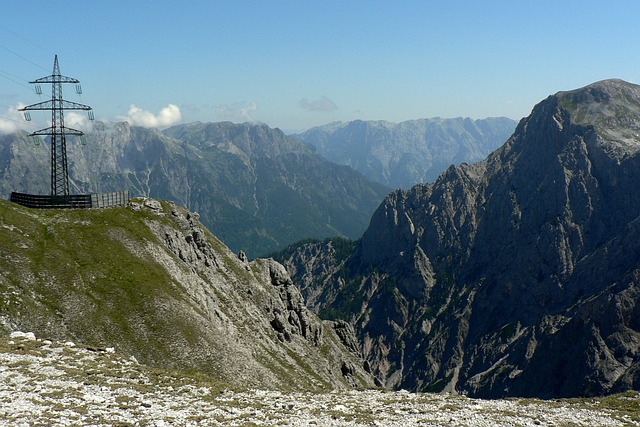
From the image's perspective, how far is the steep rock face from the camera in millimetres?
74562

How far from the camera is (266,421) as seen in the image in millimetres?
35688

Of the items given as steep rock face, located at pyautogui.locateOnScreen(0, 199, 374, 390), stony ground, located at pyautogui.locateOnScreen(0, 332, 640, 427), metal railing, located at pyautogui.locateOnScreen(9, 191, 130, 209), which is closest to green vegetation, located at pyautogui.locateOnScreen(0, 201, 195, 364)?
steep rock face, located at pyautogui.locateOnScreen(0, 199, 374, 390)

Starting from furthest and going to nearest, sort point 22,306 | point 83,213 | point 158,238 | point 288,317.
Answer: point 288,317 → point 158,238 → point 83,213 → point 22,306

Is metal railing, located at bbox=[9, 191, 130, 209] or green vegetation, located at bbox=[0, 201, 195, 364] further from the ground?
metal railing, located at bbox=[9, 191, 130, 209]

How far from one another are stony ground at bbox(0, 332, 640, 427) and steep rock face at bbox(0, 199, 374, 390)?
11009 millimetres

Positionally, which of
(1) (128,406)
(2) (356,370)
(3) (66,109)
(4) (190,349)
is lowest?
(2) (356,370)

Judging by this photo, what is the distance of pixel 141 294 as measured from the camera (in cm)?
8556

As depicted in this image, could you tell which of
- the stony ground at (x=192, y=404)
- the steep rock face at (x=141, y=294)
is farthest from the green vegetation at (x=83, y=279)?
the stony ground at (x=192, y=404)

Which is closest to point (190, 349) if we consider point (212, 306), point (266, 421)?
point (212, 306)

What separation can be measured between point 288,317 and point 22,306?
9196 centimetres

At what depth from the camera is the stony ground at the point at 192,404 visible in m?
34.2

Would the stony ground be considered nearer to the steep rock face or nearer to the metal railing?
the steep rock face

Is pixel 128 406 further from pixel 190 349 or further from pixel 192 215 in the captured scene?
pixel 192 215

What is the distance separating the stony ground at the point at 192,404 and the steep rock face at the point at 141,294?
36.1ft
